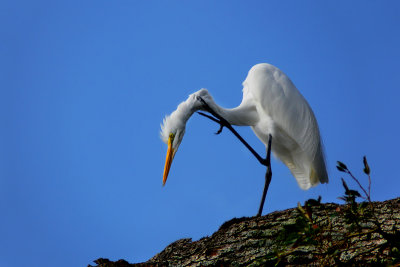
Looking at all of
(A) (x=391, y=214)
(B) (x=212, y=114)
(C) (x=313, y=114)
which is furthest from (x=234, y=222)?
(C) (x=313, y=114)

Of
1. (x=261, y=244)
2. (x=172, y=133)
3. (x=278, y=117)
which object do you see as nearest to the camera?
(x=261, y=244)

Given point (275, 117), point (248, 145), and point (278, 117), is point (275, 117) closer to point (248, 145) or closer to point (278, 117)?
point (278, 117)

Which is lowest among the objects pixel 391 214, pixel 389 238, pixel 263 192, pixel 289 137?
pixel 389 238

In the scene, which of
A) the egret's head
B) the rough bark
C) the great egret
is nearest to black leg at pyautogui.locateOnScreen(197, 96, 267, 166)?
the great egret

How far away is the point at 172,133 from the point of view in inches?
197

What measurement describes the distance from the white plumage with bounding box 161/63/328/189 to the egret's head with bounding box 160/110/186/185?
1 cm

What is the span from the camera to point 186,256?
2752 millimetres

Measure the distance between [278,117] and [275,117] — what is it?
34 millimetres

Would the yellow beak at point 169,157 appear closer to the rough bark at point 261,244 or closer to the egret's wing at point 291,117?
the egret's wing at point 291,117

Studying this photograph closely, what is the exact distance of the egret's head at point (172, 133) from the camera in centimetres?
500

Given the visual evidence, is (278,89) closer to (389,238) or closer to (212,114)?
(212,114)

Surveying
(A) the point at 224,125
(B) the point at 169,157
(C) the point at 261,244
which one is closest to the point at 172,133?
(B) the point at 169,157

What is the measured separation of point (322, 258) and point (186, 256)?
49.3 inches

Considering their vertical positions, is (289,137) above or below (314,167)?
above
